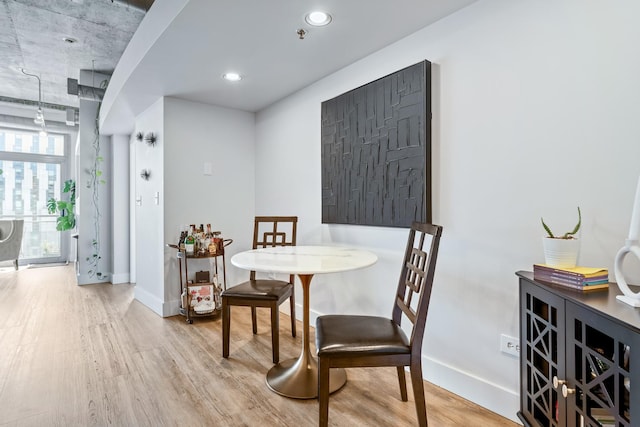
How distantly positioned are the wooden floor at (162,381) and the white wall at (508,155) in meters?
0.38

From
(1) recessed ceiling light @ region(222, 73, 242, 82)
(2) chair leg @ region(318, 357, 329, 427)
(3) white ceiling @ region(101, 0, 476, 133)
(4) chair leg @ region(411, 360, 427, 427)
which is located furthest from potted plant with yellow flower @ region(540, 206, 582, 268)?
(1) recessed ceiling light @ region(222, 73, 242, 82)

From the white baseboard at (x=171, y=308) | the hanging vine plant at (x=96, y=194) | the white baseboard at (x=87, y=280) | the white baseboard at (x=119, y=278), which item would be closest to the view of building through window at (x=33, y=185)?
the hanging vine plant at (x=96, y=194)

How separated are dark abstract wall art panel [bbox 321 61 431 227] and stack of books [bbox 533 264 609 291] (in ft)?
2.61

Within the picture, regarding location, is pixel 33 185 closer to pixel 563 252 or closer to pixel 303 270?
pixel 303 270

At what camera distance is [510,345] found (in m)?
1.69

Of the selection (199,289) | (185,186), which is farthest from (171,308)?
(185,186)

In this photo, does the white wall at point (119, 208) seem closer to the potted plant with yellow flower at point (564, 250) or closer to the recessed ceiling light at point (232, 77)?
the recessed ceiling light at point (232, 77)

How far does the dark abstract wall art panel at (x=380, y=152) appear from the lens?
6.70 feet

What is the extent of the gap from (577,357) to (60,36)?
4783 millimetres

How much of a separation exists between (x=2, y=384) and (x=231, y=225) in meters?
2.15

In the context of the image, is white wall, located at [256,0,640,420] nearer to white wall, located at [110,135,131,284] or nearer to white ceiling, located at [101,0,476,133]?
white ceiling, located at [101,0,476,133]

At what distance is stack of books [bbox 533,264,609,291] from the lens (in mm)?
1231

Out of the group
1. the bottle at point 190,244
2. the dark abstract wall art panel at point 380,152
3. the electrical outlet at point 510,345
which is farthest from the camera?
the bottle at point 190,244

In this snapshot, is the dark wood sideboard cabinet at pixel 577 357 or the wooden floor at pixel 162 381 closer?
the dark wood sideboard cabinet at pixel 577 357
